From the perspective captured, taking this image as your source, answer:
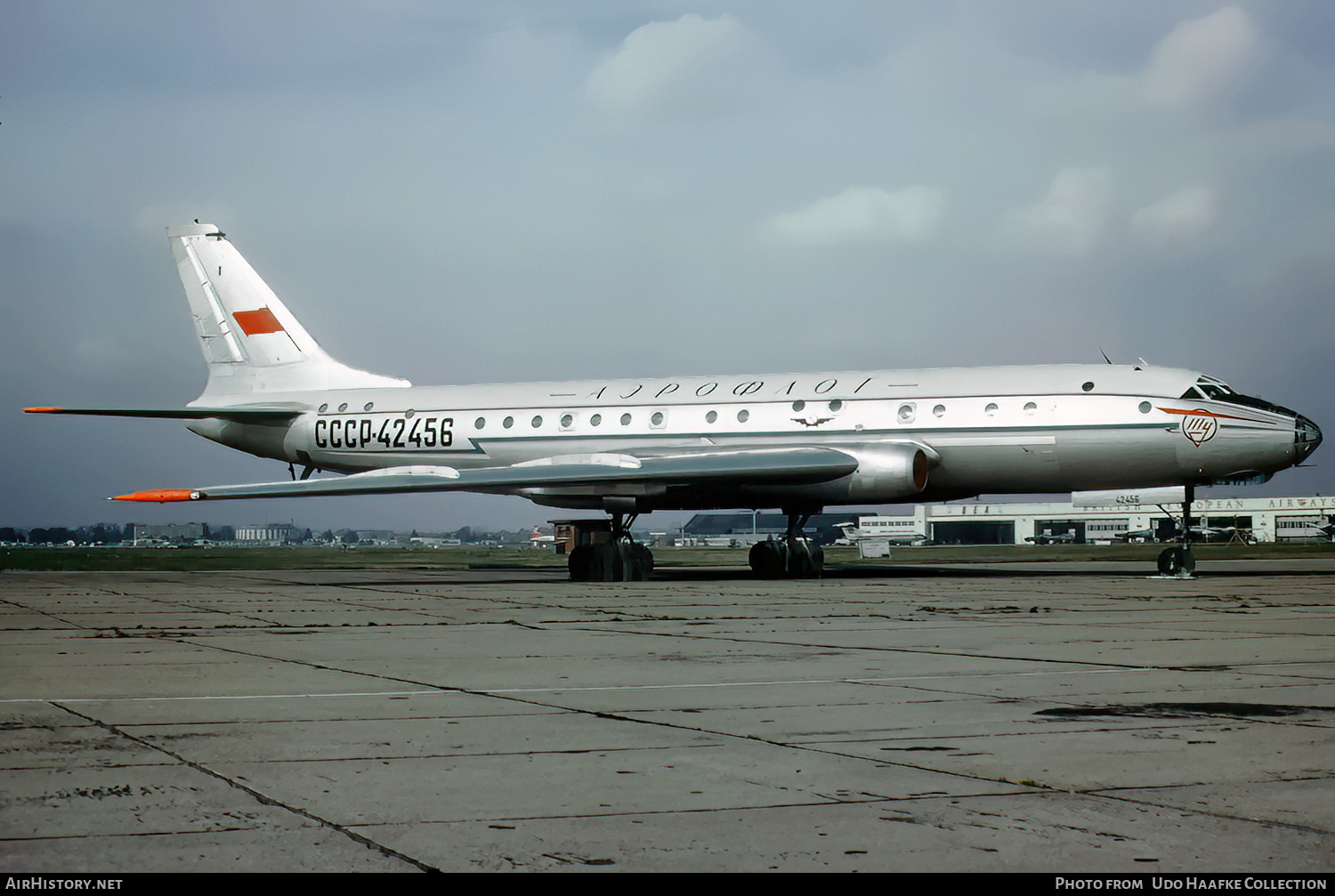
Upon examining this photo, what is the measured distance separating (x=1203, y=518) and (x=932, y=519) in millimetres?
21638

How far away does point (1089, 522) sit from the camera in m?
101

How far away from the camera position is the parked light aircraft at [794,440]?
19.8m

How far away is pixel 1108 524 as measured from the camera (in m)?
101

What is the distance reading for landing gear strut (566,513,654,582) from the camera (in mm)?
20625

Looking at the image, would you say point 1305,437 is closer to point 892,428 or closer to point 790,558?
point 892,428

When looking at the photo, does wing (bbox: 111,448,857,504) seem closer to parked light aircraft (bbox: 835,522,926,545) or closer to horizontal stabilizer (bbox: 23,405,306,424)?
horizontal stabilizer (bbox: 23,405,306,424)

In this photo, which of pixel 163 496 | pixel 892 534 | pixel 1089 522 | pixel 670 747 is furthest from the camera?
pixel 1089 522

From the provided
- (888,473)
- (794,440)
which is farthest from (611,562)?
(888,473)

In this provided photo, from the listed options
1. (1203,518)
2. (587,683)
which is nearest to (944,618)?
(587,683)

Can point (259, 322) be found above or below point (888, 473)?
above

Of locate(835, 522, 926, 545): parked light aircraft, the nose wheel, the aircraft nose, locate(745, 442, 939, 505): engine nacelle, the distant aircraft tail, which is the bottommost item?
locate(835, 522, 926, 545): parked light aircraft

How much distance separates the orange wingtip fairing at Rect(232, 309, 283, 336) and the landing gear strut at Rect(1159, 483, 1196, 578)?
61.4 feet

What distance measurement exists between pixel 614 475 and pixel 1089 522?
8851 cm

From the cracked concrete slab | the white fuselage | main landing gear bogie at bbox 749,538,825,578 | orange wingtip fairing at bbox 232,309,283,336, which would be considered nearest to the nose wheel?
the white fuselage
